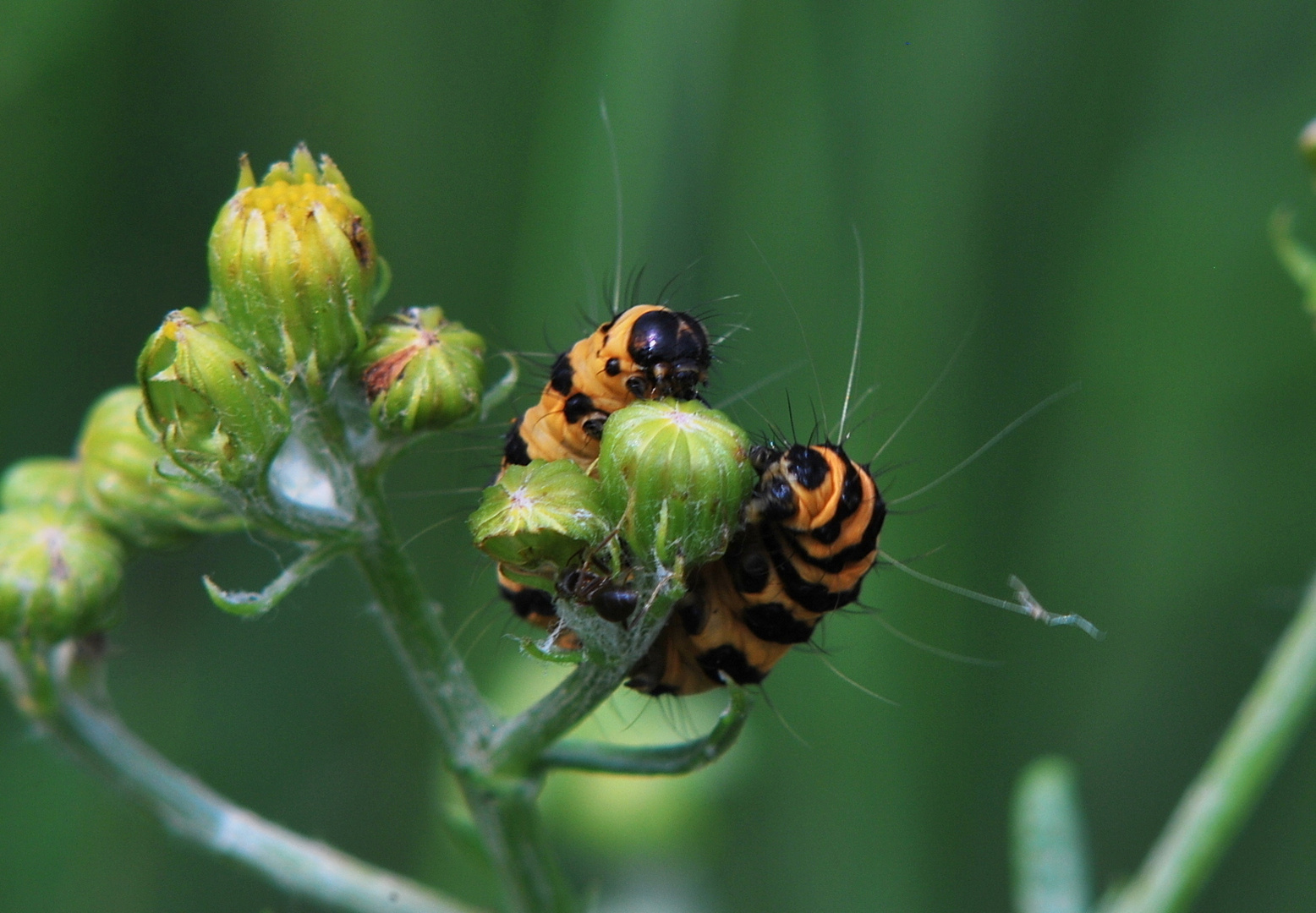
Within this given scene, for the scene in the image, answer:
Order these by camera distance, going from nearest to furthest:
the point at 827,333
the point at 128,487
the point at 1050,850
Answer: the point at 128,487
the point at 1050,850
the point at 827,333

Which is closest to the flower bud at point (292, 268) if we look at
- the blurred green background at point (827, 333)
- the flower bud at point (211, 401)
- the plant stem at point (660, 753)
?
the flower bud at point (211, 401)

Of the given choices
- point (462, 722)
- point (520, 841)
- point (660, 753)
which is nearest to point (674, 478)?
point (660, 753)

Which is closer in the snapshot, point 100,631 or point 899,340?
point 100,631

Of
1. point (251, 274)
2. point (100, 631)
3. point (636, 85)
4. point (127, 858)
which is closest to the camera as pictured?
point (251, 274)

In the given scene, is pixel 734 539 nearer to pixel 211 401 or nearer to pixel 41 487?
pixel 211 401

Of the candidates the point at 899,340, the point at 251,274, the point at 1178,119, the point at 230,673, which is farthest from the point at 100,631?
the point at 1178,119

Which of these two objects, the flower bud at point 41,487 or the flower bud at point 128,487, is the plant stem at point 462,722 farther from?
the flower bud at point 41,487

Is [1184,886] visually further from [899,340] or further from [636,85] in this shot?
[636,85]
